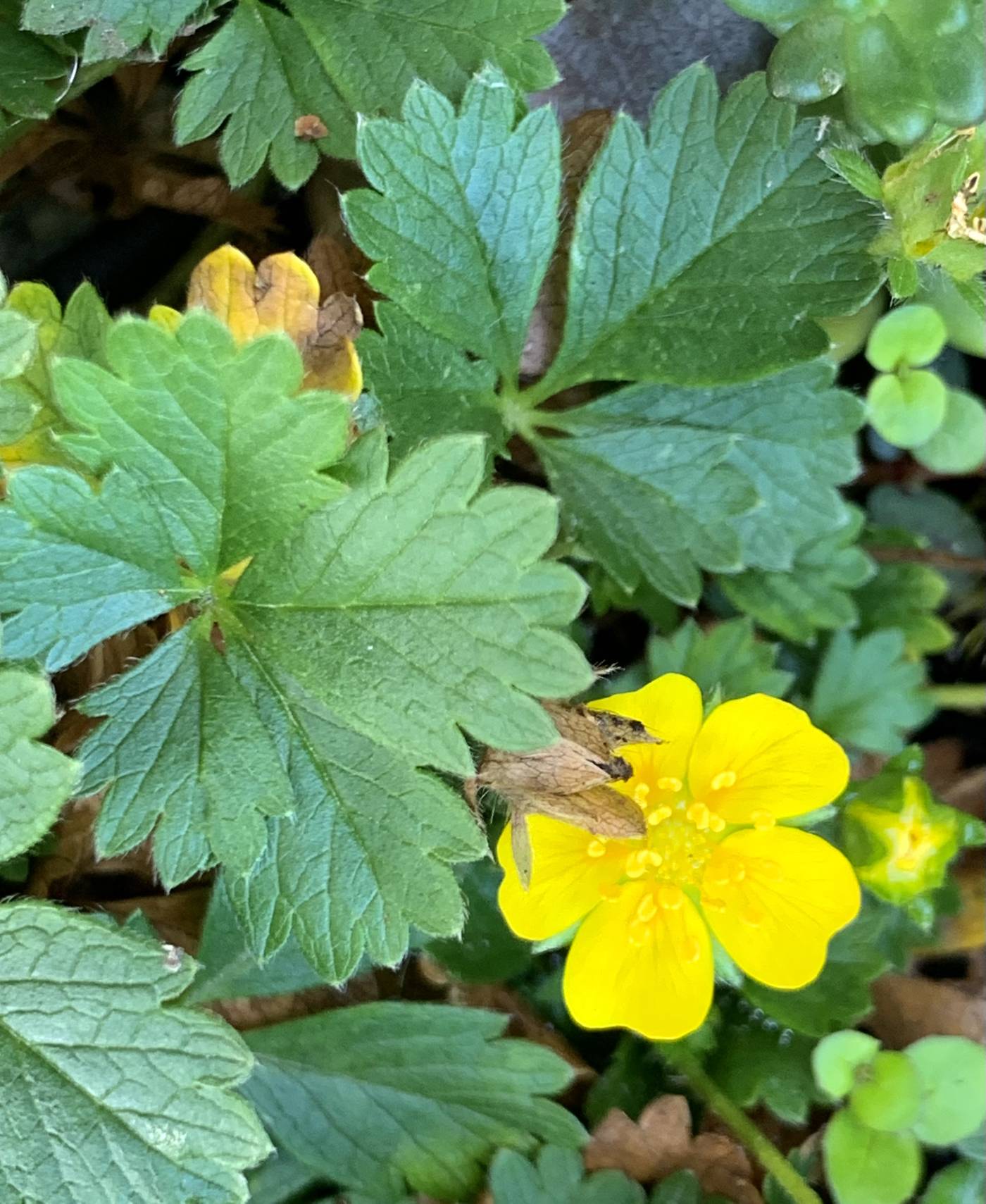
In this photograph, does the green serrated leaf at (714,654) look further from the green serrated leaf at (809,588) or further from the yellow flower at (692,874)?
the yellow flower at (692,874)

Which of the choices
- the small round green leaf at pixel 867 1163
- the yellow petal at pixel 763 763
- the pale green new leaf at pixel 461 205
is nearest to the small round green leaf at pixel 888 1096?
the small round green leaf at pixel 867 1163

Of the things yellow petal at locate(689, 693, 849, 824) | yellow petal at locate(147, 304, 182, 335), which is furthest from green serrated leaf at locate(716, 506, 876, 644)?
yellow petal at locate(147, 304, 182, 335)

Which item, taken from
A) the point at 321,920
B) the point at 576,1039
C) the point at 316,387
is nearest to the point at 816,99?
A: the point at 316,387

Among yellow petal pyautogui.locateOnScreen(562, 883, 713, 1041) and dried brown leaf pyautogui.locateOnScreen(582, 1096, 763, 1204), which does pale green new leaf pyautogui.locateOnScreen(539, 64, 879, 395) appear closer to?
yellow petal pyautogui.locateOnScreen(562, 883, 713, 1041)

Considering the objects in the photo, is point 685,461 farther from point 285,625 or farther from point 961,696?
point 961,696

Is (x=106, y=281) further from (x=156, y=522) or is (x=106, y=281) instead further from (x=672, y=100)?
(x=672, y=100)

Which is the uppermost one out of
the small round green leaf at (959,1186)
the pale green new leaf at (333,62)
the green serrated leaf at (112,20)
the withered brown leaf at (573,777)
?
the green serrated leaf at (112,20)
